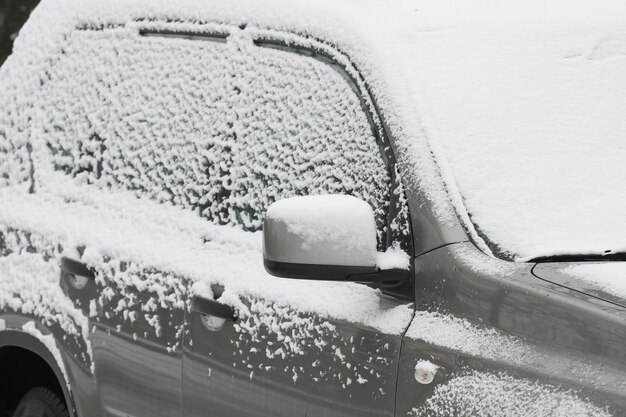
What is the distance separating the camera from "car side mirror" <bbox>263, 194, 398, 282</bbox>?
2260 millimetres

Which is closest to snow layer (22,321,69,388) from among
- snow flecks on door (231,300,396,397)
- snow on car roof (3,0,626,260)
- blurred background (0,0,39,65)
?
snow flecks on door (231,300,396,397)

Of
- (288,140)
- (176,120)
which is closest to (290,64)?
(288,140)

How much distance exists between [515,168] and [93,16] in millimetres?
1789

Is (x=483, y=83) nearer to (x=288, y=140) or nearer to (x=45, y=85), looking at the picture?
(x=288, y=140)

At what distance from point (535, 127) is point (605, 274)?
1.64 ft

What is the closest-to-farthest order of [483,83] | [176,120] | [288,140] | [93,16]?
1. [483,83]
2. [288,140]
3. [176,120]
4. [93,16]

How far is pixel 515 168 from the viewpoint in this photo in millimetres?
2453

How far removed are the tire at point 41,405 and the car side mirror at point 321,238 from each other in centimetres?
149

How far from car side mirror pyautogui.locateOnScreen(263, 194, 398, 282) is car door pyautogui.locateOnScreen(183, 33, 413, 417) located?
7.3 inches

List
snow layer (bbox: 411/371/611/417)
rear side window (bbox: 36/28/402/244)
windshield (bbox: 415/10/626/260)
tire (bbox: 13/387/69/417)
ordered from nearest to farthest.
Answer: snow layer (bbox: 411/371/611/417) < windshield (bbox: 415/10/626/260) < rear side window (bbox: 36/28/402/244) < tire (bbox: 13/387/69/417)

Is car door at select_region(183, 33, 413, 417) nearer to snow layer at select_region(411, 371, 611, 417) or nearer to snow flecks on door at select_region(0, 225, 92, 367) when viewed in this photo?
snow layer at select_region(411, 371, 611, 417)

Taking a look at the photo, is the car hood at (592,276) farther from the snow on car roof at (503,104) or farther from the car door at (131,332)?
the car door at (131,332)

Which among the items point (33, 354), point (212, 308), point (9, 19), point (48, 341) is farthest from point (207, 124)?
point (9, 19)

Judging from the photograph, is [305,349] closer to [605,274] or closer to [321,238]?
[321,238]
